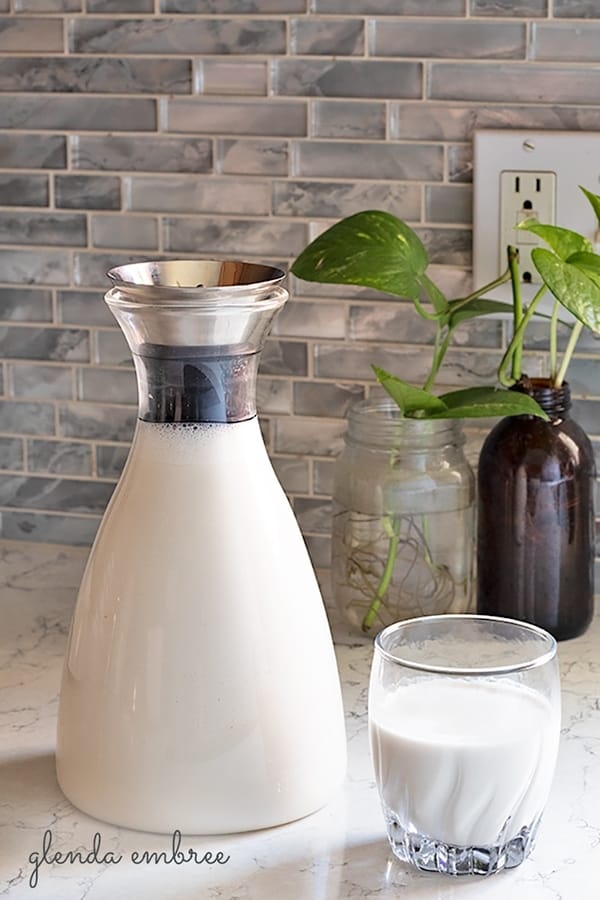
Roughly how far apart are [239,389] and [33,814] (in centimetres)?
28

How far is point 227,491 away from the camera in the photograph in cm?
80

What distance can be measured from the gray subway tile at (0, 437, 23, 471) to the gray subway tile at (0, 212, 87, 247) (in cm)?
19

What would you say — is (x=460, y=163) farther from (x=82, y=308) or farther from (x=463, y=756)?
(x=463, y=756)

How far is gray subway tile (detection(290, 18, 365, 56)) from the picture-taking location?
1.19 meters

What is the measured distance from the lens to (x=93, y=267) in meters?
1.31

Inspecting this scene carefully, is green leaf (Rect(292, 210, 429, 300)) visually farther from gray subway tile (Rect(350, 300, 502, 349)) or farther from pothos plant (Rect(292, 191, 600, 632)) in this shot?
gray subway tile (Rect(350, 300, 502, 349))

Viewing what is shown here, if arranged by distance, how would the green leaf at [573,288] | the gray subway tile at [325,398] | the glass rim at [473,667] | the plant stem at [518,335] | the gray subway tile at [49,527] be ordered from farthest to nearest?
1. the gray subway tile at [49,527]
2. the gray subway tile at [325,398]
3. the plant stem at [518,335]
4. the green leaf at [573,288]
5. the glass rim at [473,667]

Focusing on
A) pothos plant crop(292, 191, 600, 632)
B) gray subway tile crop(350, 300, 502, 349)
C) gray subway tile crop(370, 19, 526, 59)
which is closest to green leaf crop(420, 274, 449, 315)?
pothos plant crop(292, 191, 600, 632)

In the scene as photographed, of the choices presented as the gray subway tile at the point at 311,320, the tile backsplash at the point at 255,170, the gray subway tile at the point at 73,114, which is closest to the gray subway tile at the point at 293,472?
the tile backsplash at the point at 255,170

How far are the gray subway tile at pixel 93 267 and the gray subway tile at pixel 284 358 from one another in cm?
15

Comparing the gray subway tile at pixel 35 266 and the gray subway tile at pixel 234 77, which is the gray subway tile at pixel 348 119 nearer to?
the gray subway tile at pixel 234 77

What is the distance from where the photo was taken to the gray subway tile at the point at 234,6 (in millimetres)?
1203

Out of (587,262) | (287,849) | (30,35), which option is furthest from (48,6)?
(287,849)

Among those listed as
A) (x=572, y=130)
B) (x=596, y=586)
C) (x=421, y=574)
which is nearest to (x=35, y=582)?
(x=421, y=574)
